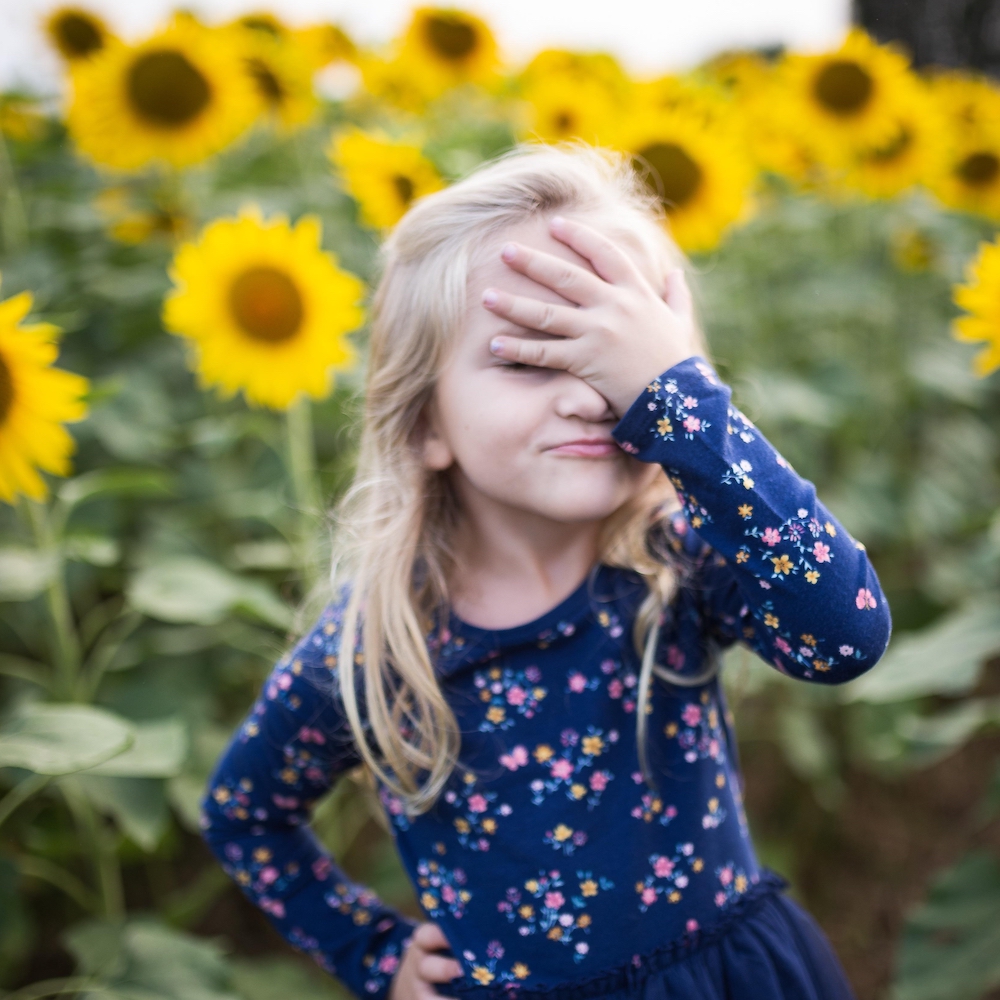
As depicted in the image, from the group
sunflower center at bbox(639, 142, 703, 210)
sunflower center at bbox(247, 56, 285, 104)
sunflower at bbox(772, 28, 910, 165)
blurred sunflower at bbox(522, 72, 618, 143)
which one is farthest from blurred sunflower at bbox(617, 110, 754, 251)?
sunflower center at bbox(247, 56, 285, 104)

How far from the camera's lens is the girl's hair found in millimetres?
1180

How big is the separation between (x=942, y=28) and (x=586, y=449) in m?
4.58

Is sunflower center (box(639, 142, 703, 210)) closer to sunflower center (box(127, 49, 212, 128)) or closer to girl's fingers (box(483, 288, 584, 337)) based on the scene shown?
sunflower center (box(127, 49, 212, 128))

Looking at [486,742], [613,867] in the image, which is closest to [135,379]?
[486,742]

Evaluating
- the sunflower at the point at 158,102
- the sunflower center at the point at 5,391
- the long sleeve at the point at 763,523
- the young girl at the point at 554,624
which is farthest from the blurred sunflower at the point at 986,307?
the sunflower at the point at 158,102

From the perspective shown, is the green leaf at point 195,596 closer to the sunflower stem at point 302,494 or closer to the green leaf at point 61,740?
the sunflower stem at point 302,494

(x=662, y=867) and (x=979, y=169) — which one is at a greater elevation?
(x=979, y=169)

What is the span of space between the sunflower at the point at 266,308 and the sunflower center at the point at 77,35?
1.59 meters

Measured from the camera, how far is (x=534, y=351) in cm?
106

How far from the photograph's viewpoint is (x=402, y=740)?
1.19 meters

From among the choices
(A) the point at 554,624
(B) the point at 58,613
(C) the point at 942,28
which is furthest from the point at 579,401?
(C) the point at 942,28

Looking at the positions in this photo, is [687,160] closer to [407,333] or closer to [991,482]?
[991,482]

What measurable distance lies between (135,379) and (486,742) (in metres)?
1.61

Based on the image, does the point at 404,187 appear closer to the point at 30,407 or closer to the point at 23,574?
the point at 30,407
